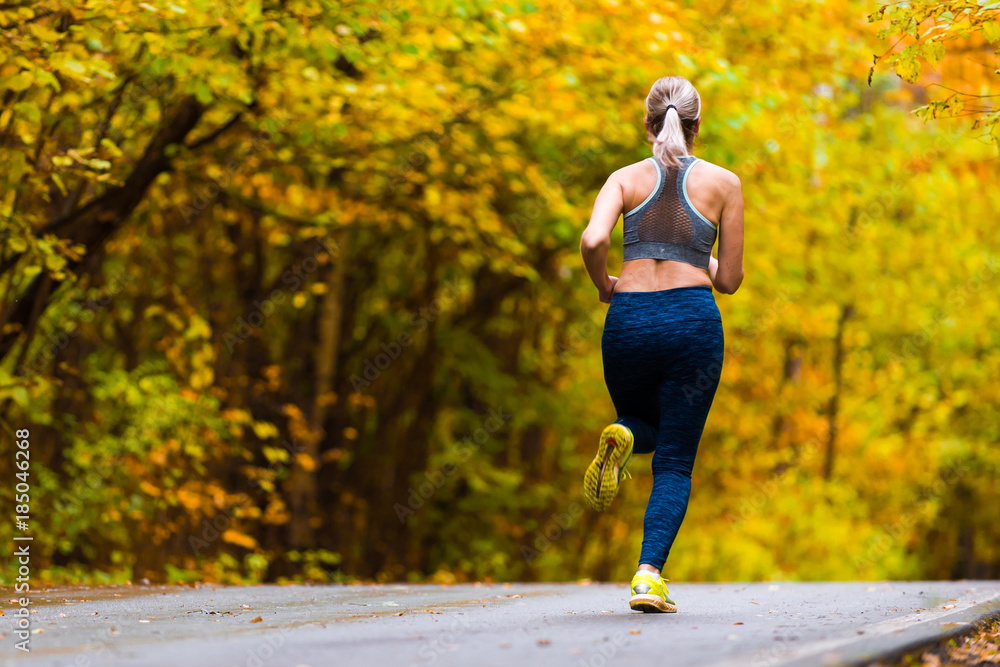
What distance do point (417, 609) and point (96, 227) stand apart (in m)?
4.55

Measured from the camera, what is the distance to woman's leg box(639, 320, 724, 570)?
4770mm

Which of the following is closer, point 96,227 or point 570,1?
point 96,227

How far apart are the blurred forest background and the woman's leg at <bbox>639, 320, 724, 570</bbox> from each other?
1.67 meters

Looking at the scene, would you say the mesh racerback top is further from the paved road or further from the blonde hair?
the paved road

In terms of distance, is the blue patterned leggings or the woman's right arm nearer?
the blue patterned leggings

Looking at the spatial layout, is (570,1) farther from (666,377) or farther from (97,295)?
(666,377)

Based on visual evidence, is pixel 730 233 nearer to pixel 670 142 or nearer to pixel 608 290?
pixel 670 142

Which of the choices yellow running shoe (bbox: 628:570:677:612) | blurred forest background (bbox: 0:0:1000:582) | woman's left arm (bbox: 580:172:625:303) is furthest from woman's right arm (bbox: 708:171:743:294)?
yellow running shoe (bbox: 628:570:677:612)

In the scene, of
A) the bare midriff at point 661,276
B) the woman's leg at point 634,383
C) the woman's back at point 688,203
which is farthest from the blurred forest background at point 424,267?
the woman's leg at point 634,383

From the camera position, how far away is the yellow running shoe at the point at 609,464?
4.72 m

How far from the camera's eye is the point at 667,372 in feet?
15.9

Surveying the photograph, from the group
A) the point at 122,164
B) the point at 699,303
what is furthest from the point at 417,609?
the point at 122,164

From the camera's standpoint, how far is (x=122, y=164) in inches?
355

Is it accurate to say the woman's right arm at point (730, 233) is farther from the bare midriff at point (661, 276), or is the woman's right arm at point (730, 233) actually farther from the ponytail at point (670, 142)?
the ponytail at point (670, 142)
